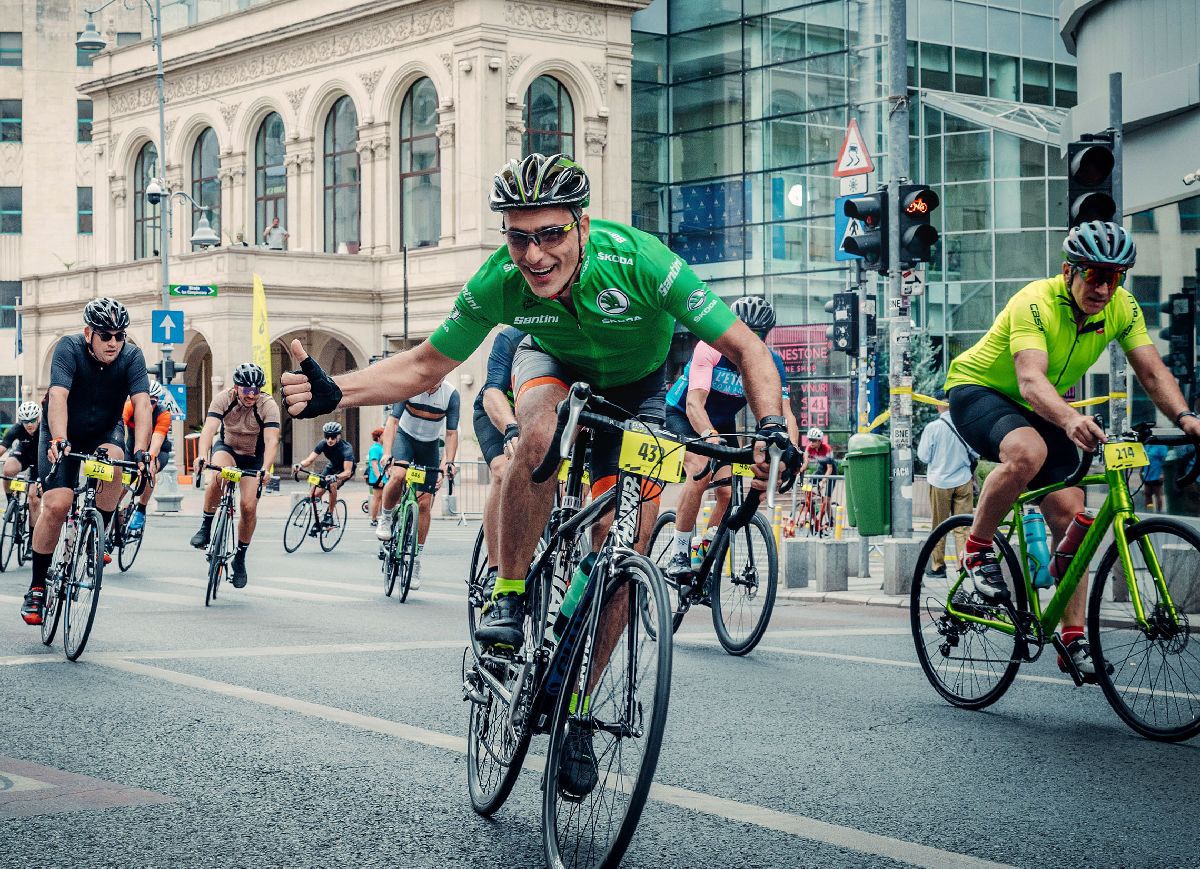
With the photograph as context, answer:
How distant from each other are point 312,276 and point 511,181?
45.6 m

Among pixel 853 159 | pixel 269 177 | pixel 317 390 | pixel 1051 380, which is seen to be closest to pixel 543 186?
pixel 317 390

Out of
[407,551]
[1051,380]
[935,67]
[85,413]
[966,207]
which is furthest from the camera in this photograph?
[935,67]

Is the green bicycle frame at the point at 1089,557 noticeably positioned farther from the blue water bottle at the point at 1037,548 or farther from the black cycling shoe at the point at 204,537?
the black cycling shoe at the point at 204,537

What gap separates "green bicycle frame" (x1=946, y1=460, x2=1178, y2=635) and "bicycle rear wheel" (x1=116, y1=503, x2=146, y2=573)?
35.7 feet

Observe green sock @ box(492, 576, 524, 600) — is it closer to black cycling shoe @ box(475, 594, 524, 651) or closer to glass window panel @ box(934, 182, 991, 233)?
black cycling shoe @ box(475, 594, 524, 651)

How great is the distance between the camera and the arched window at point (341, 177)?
53.0 m

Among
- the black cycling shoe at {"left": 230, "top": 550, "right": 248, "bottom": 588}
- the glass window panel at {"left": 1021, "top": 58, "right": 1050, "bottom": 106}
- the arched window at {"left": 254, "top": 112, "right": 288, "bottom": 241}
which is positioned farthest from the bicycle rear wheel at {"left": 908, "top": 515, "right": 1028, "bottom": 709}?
the arched window at {"left": 254, "top": 112, "right": 288, "bottom": 241}

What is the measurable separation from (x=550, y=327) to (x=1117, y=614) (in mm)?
2705

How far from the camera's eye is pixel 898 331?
48.3 ft

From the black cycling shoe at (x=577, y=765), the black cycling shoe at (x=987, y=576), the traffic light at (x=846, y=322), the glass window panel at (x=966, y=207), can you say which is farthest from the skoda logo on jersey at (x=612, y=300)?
the glass window panel at (x=966, y=207)

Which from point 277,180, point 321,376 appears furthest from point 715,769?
point 277,180

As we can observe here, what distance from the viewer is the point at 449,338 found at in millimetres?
5586

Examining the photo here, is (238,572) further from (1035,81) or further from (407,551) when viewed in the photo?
(1035,81)

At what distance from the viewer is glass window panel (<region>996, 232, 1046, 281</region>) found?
4225 centimetres
